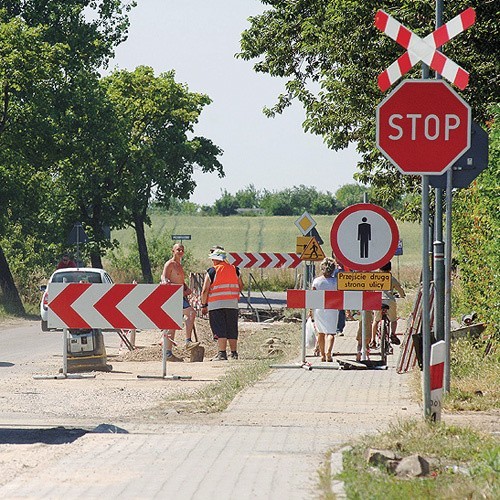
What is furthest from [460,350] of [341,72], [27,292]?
[27,292]

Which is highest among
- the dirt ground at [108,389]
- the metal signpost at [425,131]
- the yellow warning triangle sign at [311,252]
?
the metal signpost at [425,131]

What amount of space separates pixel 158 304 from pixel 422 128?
752 centimetres

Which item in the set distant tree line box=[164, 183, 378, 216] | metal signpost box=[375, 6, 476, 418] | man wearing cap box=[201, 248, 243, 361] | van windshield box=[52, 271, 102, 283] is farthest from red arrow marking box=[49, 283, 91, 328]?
distant tree line box=[164, 183, 378, 216]

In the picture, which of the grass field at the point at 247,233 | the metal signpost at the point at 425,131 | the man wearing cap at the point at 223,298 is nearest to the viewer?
the metal signpost at the point at 425,131

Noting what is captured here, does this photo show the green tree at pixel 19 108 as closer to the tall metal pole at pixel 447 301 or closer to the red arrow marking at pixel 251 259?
the red arrow marking at pixel 251 259

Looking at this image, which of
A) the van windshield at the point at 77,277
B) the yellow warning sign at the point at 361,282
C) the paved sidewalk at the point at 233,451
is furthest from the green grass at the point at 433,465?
the van windshield at the point at 77,277

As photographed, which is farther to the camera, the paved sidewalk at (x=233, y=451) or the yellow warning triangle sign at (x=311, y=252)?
Result: the yellow warning triangle sign at (x=311, y=252)

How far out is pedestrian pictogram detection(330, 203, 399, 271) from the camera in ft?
51.7

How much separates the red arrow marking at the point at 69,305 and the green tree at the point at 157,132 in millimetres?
45956

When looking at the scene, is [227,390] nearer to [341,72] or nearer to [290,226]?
[341,72]

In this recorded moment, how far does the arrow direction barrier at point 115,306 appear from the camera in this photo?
1758 cm

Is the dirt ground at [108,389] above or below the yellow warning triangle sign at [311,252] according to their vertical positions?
below

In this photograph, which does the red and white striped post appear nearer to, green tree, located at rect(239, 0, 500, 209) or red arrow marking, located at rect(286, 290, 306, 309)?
red arrow marking, located at rect(286, 290, 306, 309)

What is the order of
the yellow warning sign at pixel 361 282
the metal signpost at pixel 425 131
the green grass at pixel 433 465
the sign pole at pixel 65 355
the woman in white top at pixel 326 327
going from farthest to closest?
1. the woman in white top at pixel 326 327
2. the sign pole at pixel 65 355
3. the yellow warning sign at pixel 361 282
4. the metal signpost at pixel 425 131
5. the green grass at pixel 433 465
